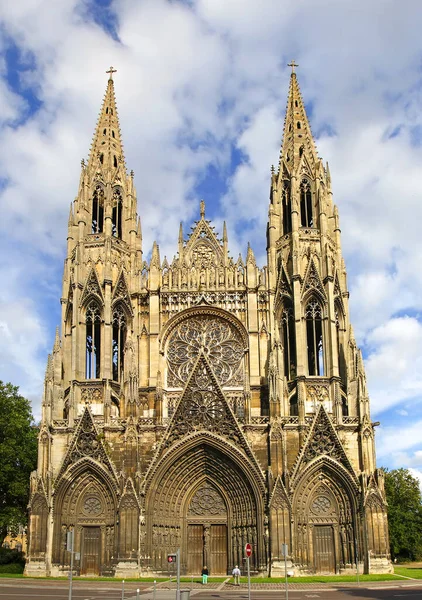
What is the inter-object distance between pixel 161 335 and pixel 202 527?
12.3 meters

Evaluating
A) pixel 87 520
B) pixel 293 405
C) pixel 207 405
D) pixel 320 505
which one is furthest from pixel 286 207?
pixel 87 520

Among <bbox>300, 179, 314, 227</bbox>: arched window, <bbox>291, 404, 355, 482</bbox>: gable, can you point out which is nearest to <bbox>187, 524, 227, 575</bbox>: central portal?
<bbox>291, 404, 355, 482</bbox>: gable

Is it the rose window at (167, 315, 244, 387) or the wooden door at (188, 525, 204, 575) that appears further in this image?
the rose window at (167, 315, 244, 387)

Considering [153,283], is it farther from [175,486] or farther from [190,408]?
[175,486]

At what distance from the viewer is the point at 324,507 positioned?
4116 centimetres

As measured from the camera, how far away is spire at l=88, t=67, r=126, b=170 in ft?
175

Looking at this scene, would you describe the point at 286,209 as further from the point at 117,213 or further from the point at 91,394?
the point at 91,394

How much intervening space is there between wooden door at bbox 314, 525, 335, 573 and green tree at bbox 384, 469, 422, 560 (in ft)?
89.6

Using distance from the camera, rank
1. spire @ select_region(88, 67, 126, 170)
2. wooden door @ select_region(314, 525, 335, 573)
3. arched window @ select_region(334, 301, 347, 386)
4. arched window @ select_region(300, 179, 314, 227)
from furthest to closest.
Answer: spire @ select_region(88, 67, 126, 170), arched window @ select_region(300, 179, 314, 227), arched window @ select_region(334, 301, 347, 386), wooden door @ select_region(314, 525, 335, 573)

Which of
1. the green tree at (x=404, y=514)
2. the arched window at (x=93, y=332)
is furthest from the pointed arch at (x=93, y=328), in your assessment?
the green tree at (x=404, y=514)

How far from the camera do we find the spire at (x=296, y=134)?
172 ft

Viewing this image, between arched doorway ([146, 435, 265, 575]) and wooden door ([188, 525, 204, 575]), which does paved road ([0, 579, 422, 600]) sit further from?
wooden door ([188, 525, 204, 575])

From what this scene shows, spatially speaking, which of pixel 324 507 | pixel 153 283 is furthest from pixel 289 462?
pixel 153 283

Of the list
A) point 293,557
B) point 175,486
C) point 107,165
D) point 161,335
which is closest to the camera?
point 293,557
